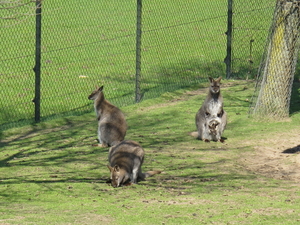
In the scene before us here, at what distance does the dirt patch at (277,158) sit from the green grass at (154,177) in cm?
9

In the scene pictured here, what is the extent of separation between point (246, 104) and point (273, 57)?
195 cm

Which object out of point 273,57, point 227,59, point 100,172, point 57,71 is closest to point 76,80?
point 57,71

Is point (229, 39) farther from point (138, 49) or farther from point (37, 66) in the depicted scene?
point (37, 66)

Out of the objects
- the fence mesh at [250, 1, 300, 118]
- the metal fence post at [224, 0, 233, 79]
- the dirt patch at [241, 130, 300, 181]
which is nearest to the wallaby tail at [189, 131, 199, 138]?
the dirt patch at [241, 130, 300, 181]

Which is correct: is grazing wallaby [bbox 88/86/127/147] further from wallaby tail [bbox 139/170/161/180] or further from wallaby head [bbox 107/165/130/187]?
wallaby head [bbox 107/165/130/187]

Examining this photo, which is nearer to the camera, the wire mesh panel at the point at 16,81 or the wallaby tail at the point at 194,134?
the wallaby tail at the point at 194,134

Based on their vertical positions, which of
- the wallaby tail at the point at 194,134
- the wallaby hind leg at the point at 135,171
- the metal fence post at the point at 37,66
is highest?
the metal fence post at the point at 37,66

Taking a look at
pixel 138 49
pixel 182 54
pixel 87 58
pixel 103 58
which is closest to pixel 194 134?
pixel 138 49

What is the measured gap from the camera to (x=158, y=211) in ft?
24.0

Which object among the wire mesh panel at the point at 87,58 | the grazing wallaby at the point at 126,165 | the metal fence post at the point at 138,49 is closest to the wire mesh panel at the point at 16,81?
the wire mesh panel at the point at 87,58

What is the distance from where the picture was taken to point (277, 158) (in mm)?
10289

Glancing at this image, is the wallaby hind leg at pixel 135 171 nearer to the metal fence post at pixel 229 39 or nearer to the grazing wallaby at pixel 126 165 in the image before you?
the grazing wallaby at pixel 126 165

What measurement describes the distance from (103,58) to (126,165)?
957 cm

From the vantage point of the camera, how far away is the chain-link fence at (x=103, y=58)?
14.8 meters
